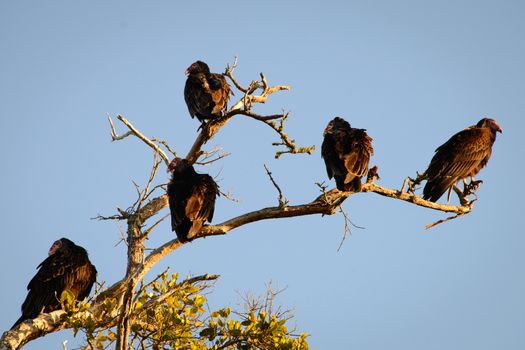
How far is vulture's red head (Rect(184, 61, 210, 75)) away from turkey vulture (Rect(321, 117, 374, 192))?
1780 millimetres

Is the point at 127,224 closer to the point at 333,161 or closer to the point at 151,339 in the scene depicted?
the point at 151,339

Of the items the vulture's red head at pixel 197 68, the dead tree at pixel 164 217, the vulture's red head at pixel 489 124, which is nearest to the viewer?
the dead tree at pixel 164 217

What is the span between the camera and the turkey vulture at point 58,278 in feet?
20.3

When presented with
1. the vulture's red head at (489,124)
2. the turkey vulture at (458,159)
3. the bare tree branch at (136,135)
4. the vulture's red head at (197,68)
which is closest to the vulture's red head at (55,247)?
the bare tree branch at (136,135)

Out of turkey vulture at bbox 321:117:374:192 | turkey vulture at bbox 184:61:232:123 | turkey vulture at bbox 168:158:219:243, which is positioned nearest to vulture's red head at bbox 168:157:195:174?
turkey vulture at bbox 168:158:219:243

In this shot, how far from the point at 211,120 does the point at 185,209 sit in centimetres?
120

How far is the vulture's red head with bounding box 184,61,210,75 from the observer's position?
8.17m

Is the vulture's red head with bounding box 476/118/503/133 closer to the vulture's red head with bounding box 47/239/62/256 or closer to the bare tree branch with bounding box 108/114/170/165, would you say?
the bare tree branch with bounding box 108/114/170/165

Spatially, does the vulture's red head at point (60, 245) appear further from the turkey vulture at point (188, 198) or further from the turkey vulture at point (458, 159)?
the turkey vulture at point (458, 159)

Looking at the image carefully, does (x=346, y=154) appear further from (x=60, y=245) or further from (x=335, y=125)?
(x=60, y=245)

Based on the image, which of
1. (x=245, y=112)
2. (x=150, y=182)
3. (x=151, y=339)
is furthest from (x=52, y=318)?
Result: (x=245, y=112)

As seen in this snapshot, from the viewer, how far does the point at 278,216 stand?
18.6 ft

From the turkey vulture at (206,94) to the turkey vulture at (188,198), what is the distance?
25.9 inches

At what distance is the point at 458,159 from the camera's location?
302 inches
